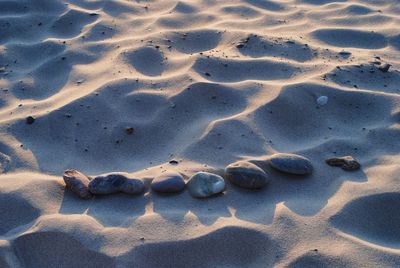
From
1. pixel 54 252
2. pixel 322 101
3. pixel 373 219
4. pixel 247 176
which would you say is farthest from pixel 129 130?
pixel 373 219

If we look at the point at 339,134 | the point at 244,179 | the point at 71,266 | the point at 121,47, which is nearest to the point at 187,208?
the point at 244,179

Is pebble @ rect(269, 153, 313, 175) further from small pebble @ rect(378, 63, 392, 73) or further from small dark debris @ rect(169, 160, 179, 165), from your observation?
small pebble @ rect(378, 63, 392, 73)

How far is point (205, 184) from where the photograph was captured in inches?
83.2

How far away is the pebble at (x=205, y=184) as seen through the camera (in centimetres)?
210

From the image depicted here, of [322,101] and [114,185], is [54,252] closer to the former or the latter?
[114,185]

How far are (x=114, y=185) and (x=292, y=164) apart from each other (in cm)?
78

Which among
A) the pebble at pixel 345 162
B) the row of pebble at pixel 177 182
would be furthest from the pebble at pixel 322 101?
the row of pebble at pixel 177 182

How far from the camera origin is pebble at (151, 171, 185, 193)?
2113 mm

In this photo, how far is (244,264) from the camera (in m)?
1.79

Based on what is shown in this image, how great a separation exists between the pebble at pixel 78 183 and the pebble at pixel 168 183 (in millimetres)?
280

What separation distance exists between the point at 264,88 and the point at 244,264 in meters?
1.21

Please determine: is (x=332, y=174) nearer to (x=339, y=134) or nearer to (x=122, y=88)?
(x=339, y=134)

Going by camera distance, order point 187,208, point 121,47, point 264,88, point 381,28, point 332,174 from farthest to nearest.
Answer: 1. point 381,28
2. point 121,47
3. point 264,88
4. point 332,174
5. point 187,208

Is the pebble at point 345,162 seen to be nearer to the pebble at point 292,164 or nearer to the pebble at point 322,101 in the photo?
the pebble at point 292,164
